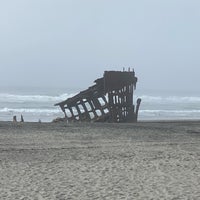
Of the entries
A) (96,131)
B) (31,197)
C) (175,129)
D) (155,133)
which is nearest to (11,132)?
(96,131)

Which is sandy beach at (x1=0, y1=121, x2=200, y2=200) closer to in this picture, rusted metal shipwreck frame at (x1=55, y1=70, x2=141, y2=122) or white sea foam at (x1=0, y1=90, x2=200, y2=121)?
rusted metal shipwreck frame at (x1=55, y1=70, x2=141, y2=122)

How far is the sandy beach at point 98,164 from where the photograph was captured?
751 cm

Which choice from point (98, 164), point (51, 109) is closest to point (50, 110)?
point (51, 109)

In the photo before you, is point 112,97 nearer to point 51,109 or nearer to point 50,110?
point 50,110

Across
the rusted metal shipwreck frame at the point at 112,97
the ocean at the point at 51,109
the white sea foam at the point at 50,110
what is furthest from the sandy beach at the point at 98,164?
the white sea foam at the point at 50,110

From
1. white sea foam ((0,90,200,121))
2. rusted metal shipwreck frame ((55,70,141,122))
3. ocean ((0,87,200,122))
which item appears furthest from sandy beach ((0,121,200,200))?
white sea foam ((0,90,200,121))

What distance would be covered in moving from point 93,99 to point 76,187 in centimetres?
Answer: 1602

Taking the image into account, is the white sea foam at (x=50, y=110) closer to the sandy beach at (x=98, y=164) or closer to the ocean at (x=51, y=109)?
the ocean at (x=51, y=109)

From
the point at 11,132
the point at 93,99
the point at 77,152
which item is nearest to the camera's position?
the point at 77,152

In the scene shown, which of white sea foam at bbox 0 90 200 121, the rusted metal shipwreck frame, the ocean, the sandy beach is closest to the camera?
the sandy beach

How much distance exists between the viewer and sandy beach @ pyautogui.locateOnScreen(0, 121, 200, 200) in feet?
24.6

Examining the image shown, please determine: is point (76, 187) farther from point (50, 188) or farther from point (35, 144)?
point (35, 144)

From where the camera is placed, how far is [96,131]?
17281 mm

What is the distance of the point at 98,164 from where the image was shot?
33.3 ft
